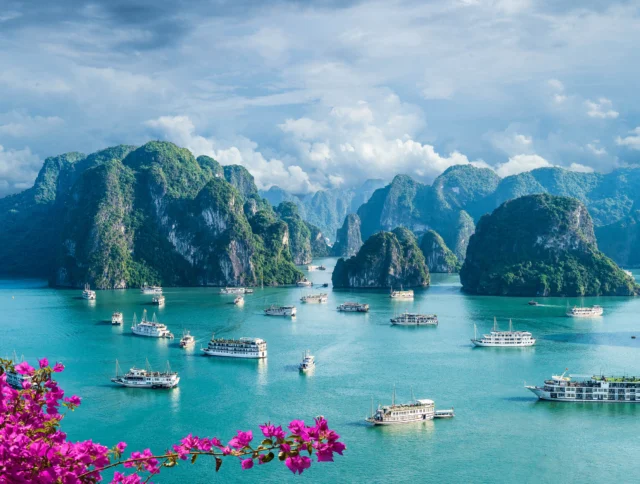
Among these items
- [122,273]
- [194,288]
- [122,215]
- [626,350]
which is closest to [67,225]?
[122,215]

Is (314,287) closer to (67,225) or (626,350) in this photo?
(67,225)

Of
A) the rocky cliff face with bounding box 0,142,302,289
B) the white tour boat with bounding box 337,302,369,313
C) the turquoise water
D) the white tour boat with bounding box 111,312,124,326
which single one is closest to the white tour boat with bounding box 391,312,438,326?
the turquoise water

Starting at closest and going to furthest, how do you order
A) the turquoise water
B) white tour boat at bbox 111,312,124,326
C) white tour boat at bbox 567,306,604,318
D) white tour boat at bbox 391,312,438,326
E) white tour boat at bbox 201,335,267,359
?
the turquoise water, white tour boat at bbox 201,335,267,359, white tour boat at bbox 111,312,124,326, white tour boat at bbox 391,312,438,326, white tour boat at bbox 567,306,604,318

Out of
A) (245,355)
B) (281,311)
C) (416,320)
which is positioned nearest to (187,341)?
(245,355)

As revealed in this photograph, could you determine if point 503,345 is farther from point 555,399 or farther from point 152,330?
point 152,330

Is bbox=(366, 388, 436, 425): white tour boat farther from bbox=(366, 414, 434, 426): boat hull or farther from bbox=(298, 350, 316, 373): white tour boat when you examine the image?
bbox=(298, 350, 316, 373): white tour boat

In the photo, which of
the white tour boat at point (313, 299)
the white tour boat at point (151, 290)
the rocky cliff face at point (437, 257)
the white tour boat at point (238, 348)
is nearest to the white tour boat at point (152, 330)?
the white tour boat at point (238, 348)

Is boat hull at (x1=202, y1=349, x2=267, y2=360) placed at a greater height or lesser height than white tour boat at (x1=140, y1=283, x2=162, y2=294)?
lesser
